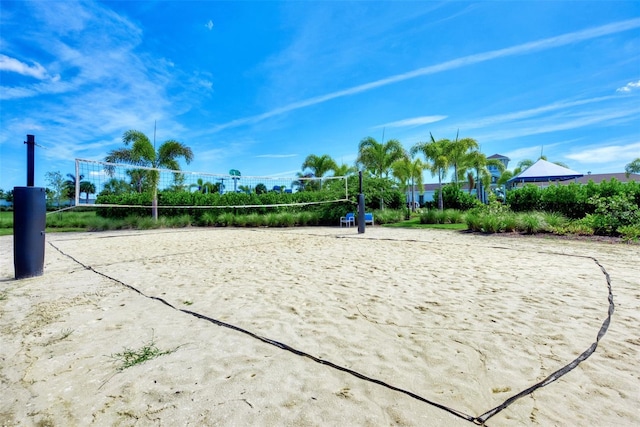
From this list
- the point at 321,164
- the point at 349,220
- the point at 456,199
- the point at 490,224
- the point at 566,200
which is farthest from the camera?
the point at 321,164

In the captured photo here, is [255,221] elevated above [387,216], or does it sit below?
below

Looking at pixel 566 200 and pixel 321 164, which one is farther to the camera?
pixel 321 164

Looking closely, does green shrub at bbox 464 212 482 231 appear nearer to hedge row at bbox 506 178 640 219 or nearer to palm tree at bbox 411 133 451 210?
hedge row at bbox 506 178 640 219

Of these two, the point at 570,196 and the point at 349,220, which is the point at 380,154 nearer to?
the point at 349,220

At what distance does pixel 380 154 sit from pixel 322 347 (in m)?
22.0

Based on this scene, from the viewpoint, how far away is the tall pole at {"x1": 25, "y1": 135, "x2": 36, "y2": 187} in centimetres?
461

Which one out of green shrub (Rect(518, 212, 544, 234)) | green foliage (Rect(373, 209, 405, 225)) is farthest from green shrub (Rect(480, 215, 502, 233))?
green foliage (Rect(373, 209, 405, 225))

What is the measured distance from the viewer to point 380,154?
76.3ft

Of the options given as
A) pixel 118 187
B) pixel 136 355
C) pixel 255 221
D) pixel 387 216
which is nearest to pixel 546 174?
pixel 387 216

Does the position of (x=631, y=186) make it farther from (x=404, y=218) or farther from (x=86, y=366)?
(x=86, y=366)

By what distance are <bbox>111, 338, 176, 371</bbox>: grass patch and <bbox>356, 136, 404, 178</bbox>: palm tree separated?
2212 centimetres

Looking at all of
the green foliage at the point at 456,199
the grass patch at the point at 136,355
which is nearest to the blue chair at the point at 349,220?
the green foliage at the point at 456,199

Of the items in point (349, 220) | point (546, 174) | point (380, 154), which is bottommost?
point (349, 220)

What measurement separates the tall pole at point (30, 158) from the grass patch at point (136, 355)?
153 inches
